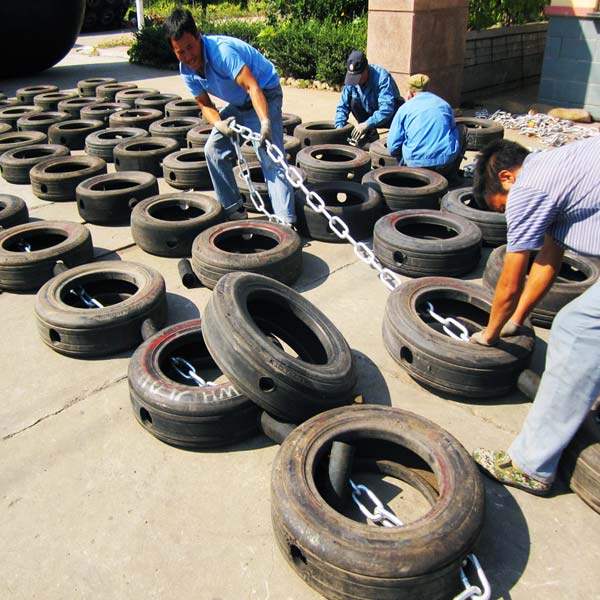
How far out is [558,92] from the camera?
1143 cm

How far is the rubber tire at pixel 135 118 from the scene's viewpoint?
947cm

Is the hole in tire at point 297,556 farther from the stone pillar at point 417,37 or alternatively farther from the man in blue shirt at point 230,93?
the stone pillar at point 417,37

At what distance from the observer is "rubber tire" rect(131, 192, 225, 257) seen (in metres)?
5.74

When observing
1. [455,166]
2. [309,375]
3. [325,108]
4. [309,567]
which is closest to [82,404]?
[309,375]

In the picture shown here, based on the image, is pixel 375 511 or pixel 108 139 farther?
pixel 108 139

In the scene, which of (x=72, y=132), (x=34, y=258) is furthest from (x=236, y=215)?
(x=72, y=132)

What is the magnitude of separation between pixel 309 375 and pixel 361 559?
1.06 metres

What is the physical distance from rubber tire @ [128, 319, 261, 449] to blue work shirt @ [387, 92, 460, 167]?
180 inches

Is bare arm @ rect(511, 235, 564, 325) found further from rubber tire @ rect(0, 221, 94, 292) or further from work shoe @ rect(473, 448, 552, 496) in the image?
rubber tire @ rect(0, 221, 94, 292)

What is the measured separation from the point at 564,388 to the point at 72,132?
28.8ft

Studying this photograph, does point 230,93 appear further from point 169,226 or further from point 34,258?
point 34,258

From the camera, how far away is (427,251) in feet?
17.0

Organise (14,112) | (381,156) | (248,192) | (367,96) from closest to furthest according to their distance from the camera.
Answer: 1. (248,192)
2. (381,156)
3. (367,96)
4. (14,112)

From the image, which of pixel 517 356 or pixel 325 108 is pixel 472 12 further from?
pixel 517 356
